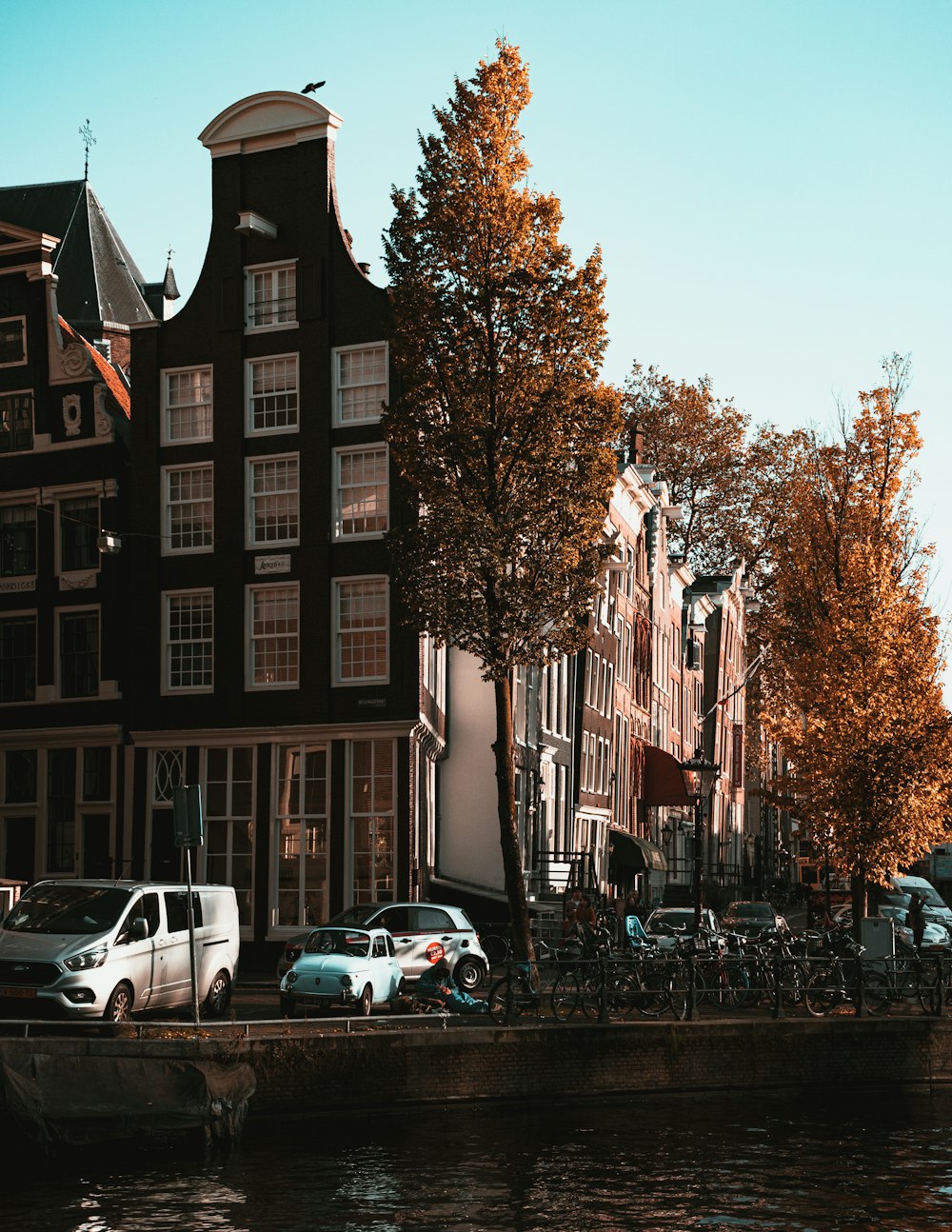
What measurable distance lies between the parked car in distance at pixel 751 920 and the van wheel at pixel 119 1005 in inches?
659

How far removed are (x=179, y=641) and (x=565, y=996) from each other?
61.2 ft

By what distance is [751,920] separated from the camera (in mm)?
41625

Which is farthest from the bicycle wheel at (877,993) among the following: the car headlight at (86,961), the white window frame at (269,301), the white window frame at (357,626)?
the white window frame at (269,301)

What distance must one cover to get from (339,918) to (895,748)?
465 inches

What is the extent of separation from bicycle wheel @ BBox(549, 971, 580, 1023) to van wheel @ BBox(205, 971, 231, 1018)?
5081mm

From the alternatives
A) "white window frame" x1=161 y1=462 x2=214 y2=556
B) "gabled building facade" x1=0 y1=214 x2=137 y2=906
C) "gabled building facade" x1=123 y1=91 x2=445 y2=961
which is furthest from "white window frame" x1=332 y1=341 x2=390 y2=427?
"gabled building facade" x1=0 y1=214 x2=137 y2=906

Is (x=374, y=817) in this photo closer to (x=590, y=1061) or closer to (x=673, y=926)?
(x=673, y=926)

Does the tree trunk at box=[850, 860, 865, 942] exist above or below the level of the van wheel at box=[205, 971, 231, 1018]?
above

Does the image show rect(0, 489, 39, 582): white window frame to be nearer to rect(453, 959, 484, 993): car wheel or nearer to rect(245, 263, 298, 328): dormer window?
rect(245, 263, 298, 328): dormer window

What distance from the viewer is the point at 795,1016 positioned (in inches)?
1048

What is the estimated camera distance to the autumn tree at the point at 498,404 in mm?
29531

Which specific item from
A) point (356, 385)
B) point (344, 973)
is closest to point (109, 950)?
point (344, 973)

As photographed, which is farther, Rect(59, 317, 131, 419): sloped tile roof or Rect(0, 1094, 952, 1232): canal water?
Rect(59, 317, 131, 419): sloped tile roof

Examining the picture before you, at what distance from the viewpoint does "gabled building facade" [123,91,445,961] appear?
1500 inches
